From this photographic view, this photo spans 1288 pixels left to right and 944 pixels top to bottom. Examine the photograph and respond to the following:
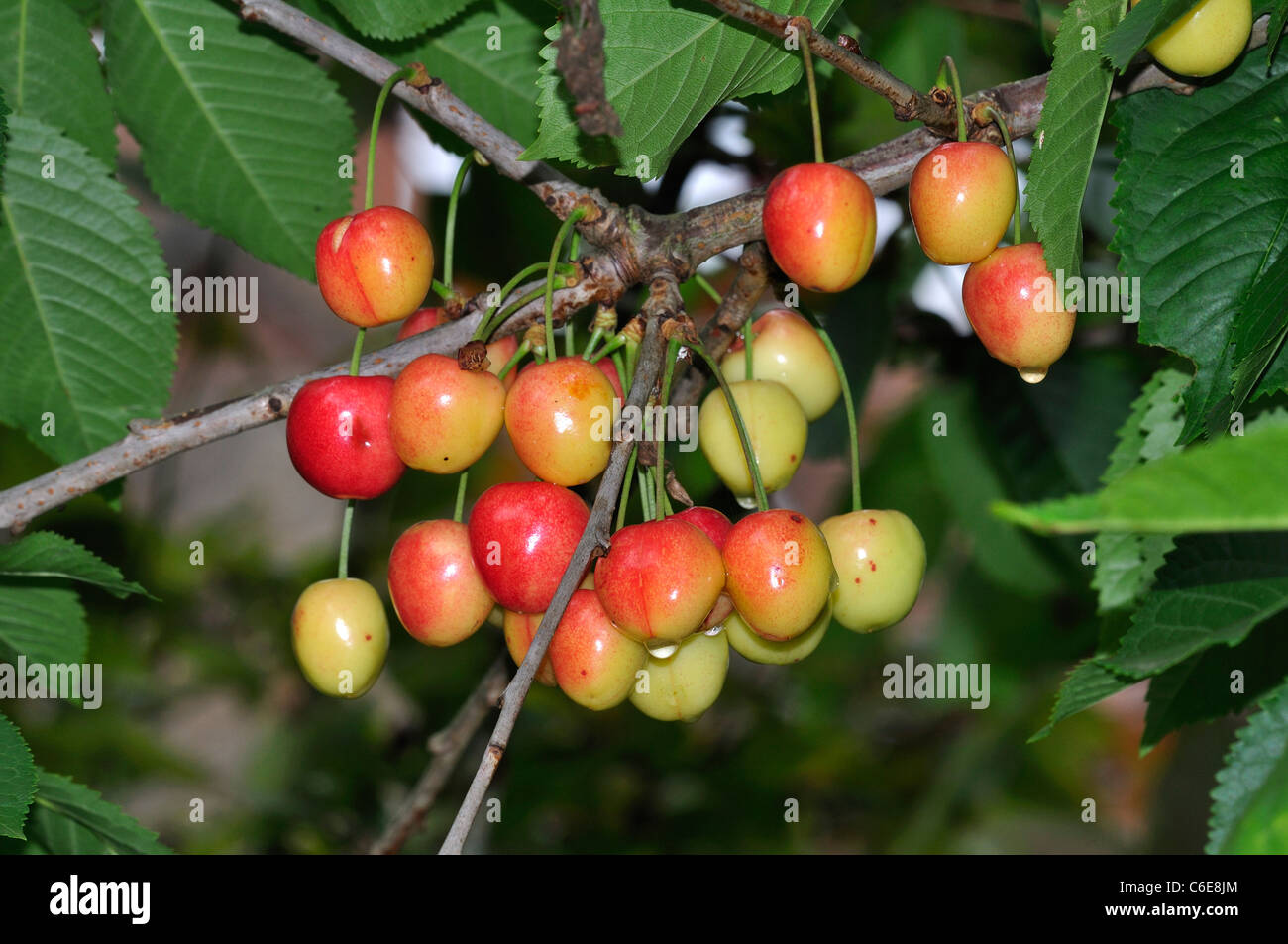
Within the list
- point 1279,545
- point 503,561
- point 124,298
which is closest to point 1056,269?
point 1279,545

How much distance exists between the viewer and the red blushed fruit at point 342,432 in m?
0.99

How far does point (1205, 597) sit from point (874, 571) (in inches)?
11.7

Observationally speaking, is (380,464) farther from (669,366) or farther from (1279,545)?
(1279,545)

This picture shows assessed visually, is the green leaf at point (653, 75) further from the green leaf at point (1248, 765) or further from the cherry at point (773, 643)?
the green leaf at point (1248, 765)

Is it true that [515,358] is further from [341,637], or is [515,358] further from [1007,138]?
[1007,138]

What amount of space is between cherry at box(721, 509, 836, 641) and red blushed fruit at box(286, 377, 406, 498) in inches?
14.1

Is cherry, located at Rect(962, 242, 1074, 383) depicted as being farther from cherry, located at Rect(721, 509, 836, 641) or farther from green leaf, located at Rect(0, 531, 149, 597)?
green leaf, located at Rect(0, 531, 149, 597)

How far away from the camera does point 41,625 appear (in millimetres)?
1138

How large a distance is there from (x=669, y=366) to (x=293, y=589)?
Answer: 6.00 ft

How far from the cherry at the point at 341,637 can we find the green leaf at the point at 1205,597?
70 centimetres

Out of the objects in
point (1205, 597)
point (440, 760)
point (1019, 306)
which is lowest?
point (440, 760)

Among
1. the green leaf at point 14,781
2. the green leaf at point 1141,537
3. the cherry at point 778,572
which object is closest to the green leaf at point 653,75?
the cherry at point 778,572

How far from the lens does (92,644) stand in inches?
83.7

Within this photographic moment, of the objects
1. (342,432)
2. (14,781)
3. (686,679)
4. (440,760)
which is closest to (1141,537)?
(686,679)
